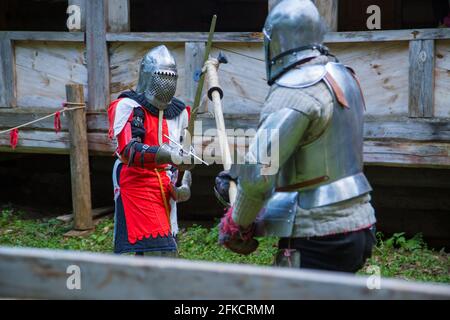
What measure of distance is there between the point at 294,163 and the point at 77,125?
4.20 meters

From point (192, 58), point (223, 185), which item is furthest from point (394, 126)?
point (223, 185)

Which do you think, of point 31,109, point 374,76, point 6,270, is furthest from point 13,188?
point 6,270

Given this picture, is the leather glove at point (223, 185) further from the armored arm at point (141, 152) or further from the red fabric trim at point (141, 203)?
the red fabric trim at point (141, 203)

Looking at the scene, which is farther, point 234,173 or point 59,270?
point 234,173

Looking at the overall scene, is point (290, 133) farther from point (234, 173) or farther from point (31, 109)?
point (31, 109)

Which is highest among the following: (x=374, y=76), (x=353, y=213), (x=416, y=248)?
(x=374, y=76)

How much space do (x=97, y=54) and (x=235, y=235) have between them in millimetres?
4093

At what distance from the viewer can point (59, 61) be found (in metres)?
7.09

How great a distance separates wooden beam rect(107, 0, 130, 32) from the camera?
6781 mm

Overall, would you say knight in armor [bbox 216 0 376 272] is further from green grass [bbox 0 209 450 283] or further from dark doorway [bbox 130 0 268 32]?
dark doorway [bbox 130 0 268 32]

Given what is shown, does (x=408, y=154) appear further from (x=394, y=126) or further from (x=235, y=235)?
(x=235, y=235)

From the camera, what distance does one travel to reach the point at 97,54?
6.83 metres

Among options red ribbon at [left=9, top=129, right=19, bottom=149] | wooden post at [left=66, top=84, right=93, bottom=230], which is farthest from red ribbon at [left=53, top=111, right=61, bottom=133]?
red ribbon at [left=9, top=129, right=19, bottom=149]

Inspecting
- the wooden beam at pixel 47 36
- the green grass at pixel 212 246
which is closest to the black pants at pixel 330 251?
the green grass at pixel 212 246
